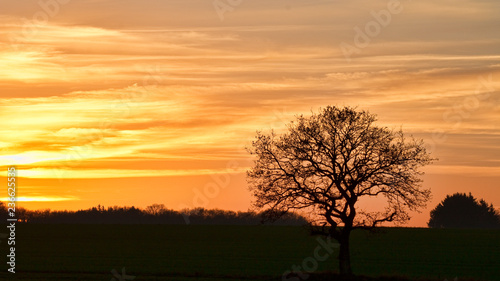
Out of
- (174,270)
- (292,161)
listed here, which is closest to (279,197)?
(292,161)

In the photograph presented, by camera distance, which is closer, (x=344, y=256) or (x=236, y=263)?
(x=344, y=256)

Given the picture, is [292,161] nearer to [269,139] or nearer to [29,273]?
[269,139]

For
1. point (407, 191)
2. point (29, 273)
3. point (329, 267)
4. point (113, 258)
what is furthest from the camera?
point (113, 258)

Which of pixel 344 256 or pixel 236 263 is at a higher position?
pixel 344 256

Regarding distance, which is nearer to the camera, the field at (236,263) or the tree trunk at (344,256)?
the tree trunk at (344,256)

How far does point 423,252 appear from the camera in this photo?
8725 cm

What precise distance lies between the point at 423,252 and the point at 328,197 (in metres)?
45.0

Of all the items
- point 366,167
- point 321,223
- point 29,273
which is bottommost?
point 29,273

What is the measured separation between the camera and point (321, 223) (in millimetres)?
47469

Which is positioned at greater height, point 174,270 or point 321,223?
point 321,223

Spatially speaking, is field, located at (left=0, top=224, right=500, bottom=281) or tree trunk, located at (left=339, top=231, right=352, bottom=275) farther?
field, located at (left=0, top=224, right=500, bottom=281)

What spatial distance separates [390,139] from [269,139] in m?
8.53

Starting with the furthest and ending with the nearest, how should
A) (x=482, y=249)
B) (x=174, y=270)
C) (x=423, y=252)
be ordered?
(x=482, y=249) → (x=423, y=252) → (x=174, y=270)

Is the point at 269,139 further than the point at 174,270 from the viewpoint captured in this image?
No
